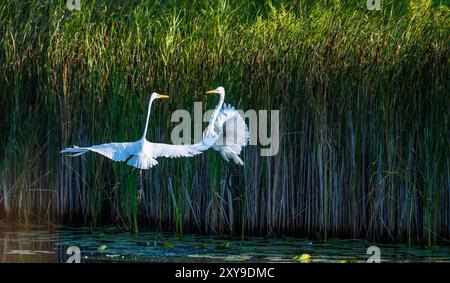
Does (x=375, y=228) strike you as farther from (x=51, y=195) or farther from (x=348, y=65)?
(x=51, y=195)

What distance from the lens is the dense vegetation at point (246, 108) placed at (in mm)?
10430

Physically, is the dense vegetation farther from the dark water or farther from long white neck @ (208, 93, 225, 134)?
long white neck @ (208, 93, 225, 134)

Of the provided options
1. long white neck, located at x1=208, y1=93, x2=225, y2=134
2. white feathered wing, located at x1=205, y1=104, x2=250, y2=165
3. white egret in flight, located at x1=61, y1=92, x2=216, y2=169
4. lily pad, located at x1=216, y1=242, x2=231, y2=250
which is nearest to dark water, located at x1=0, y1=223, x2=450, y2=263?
lily pad, located at x1=216, y1=242, x2=231, y2=250

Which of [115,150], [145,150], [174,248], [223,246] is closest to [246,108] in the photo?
[145,150]

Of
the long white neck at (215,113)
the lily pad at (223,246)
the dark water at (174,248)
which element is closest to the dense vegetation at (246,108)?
the dark water at (174,248)

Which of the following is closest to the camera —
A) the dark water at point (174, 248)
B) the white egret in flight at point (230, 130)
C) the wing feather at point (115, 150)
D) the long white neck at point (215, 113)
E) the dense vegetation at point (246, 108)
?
the dark water at point (174, 248)

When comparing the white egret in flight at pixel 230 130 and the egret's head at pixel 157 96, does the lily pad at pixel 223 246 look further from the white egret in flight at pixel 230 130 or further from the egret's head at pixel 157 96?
the egret's head at pixel 157 96

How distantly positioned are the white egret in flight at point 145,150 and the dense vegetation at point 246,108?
56cm

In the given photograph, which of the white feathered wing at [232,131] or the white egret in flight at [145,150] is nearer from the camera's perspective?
the white egret in flight at [145,150]

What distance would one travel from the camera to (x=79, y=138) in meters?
11.1

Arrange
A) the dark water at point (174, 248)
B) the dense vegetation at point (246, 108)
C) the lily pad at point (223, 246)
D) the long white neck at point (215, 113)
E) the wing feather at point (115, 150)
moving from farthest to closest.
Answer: the dense vegetation at point (246, 108) → the long white neck at point (215, 113) → the wing feather at point (115, 150) → the lily pad at point (223, 246) → the dark water at point (174, 248)
